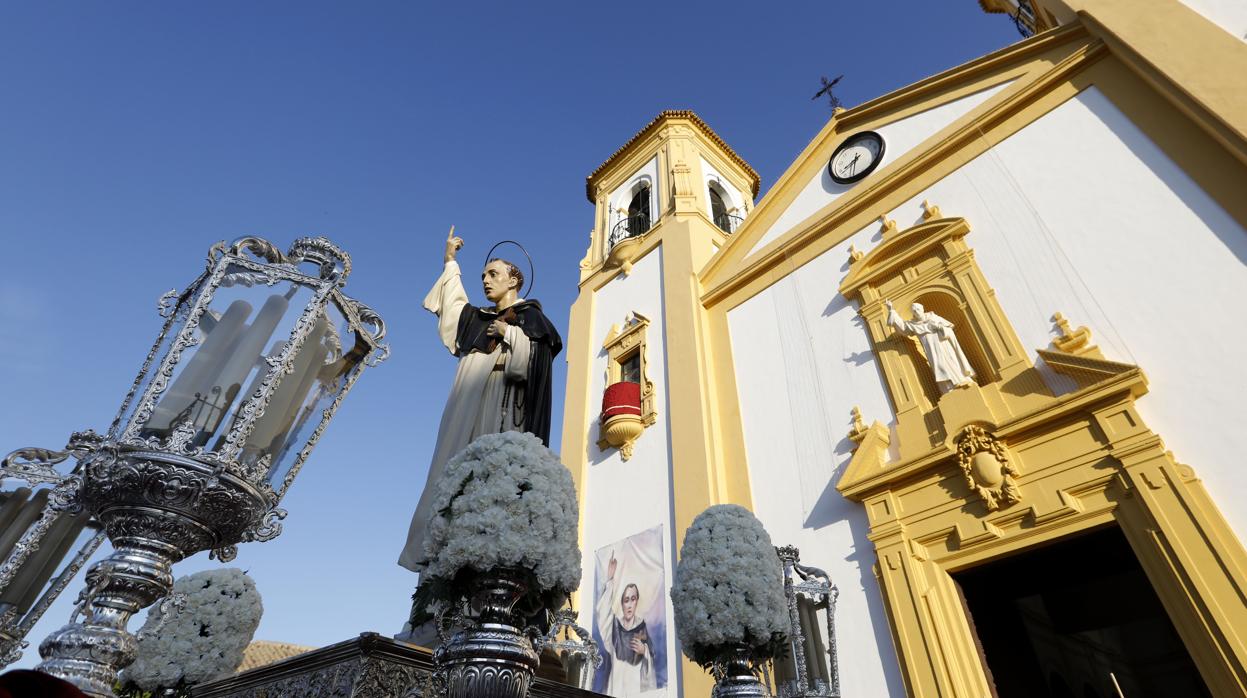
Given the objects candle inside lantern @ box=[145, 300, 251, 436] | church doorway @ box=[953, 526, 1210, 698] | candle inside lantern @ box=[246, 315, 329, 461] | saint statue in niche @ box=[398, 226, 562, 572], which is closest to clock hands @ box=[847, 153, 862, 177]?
church doorway @ box=[953, 526, 1210, 698]

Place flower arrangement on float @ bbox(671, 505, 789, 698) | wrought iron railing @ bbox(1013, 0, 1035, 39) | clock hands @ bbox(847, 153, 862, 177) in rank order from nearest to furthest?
1. flower arrangement on float @ bbox(671, 505, 789, 698)
2. clock hands @ bbox(847, 153, 862, 177)
3. wrought iron railing @ bbox(1013, 0, 1035, 39)

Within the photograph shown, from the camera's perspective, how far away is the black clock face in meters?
10.5

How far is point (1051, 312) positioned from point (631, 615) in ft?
21.5

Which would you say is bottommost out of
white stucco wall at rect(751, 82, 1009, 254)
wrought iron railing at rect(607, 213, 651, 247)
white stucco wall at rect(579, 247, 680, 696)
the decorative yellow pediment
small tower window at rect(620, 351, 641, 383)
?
white stucco wall at rect(579, 247, 680, 696)

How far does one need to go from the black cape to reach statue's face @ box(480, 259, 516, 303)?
0.15 meters

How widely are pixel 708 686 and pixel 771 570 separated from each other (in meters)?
3.30

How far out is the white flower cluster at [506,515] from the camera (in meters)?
2.28

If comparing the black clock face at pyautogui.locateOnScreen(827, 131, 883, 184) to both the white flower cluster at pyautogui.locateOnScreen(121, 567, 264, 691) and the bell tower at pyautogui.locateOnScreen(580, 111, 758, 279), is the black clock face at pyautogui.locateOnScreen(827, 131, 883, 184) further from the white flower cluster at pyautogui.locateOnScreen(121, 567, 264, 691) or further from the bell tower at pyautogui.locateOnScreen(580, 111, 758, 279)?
the white flower cluster at pyautogui.locateOnScreen(121, 567, 264, 691)

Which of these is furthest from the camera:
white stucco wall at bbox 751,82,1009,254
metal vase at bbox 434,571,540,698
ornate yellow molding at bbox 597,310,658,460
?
ornate yellow molding at bbox 597,310,658,460

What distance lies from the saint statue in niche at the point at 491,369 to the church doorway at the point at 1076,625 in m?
5.31

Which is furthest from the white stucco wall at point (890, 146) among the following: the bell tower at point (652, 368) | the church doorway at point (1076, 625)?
the church doorway at point (1076, 625)

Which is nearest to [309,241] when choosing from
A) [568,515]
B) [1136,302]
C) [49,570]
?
[568,515]

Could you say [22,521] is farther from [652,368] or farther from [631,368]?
[631,368]

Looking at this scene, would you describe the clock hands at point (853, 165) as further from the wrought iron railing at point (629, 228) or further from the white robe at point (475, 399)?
the white robe at point (475, 399)
